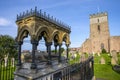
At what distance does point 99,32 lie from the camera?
Answer: 51.8 m

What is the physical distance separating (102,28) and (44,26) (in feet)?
149

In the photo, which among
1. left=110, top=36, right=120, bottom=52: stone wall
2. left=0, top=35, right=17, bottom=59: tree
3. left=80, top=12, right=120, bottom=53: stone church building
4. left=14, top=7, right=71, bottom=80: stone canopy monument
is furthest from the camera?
left=80, top=12, right=120, bottom=53: stone church building

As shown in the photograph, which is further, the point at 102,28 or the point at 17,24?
the point at 102,28

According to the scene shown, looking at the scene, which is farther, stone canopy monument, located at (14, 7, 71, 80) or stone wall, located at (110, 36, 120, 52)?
stone wall, located at (110, 36, 120, 52)

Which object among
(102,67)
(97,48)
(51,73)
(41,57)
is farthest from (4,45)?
(97,48)

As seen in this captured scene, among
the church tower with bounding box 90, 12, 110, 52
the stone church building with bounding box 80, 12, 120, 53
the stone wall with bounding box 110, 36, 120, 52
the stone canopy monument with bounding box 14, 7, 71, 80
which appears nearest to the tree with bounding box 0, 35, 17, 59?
the stone canopy monument with bounding box 14, 7, 71, 80

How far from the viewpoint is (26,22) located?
9.88 metres

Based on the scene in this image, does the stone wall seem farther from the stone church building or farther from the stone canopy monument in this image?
the stone canopy monument

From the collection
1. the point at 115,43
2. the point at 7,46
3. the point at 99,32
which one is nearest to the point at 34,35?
the point at 7,46

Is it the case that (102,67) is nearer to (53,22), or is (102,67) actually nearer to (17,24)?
(53,22)

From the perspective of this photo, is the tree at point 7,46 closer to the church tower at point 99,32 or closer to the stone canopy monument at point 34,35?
the stone canopy monument at point 34,35

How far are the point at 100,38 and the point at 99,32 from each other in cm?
246

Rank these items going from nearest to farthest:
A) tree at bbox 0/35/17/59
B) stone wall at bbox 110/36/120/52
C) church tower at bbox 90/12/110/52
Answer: tree at bbox 0/35/17/59 → stone wall at bbox 110/36/120/52 → church tower at bbox 90/12/110/52

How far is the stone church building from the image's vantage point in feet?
161
